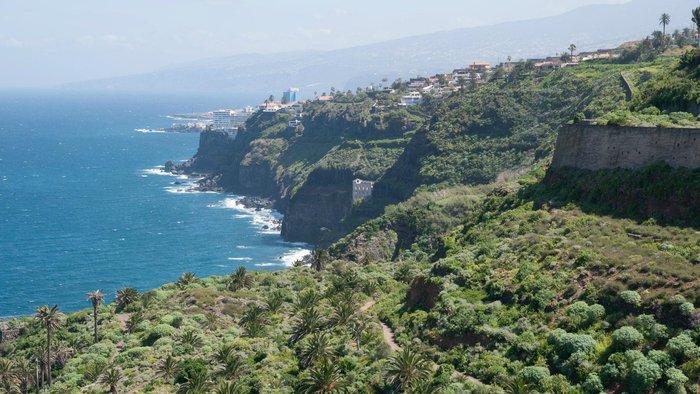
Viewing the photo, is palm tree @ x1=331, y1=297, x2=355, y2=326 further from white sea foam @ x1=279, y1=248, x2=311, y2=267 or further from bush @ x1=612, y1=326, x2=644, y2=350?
white sea foam @ x1=279, y1=248, x2=311, y2=267

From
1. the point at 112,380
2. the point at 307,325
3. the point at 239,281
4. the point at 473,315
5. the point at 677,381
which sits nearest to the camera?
the point at 677,381

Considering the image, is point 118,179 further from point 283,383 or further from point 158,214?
point 283,383

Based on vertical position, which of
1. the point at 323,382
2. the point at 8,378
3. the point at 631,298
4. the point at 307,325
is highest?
the point at 631,298

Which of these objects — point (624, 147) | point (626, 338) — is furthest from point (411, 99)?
point (626, 338)

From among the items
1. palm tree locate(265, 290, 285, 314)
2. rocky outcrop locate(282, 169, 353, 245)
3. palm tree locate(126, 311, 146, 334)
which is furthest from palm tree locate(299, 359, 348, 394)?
rocky outcrop locate(282, 169, 353, 245)

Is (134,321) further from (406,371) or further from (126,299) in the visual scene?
(406,371)

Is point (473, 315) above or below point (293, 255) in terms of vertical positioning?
above

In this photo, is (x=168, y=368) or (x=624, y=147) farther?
(x=624, y=147)

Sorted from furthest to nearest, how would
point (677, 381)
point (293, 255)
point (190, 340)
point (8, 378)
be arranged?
point (293, 255), point (8, 378), point (190, 340), point (677, 381)
